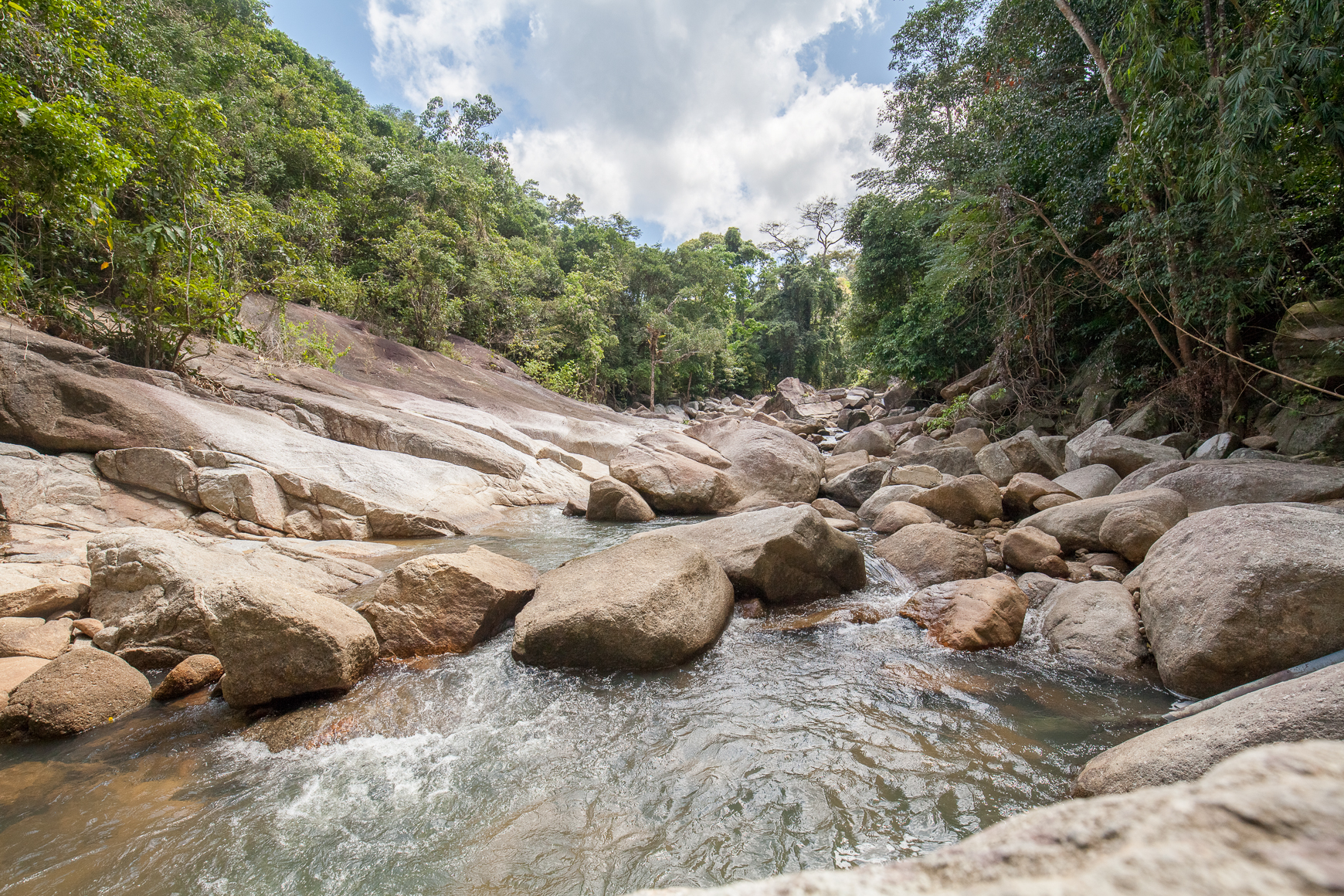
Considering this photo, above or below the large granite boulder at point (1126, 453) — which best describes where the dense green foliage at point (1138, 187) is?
above

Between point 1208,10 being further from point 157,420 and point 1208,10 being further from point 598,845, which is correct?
point 157,420

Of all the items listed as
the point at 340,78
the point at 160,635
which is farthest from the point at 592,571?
the point at 340,78

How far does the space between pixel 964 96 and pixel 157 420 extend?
20.5m

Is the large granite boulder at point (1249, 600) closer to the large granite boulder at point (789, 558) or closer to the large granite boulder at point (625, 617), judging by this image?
the large granite boulder at point (789, 558)

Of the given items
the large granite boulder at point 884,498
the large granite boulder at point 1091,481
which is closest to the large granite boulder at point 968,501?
the large granite boulder at point 884,498

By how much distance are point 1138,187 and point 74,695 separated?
1168cm

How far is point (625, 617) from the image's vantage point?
3826mm

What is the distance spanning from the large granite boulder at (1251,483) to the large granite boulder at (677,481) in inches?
203

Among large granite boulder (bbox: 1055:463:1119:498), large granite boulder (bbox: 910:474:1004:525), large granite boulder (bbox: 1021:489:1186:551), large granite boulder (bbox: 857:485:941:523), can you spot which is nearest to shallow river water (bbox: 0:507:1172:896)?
large granite boulder (bbox: 1021:489:1186:551)

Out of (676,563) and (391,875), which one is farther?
(676,563)

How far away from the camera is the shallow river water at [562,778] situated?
2309 millimetres

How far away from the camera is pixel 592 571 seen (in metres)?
4.46

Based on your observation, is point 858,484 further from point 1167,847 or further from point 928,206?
point 928,206

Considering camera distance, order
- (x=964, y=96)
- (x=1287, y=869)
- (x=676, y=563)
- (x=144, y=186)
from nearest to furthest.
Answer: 1. (x=1287, y=869)
2. (x=676, y=563)
3. (x=144, y=186)
4. (x=964, y=96)
